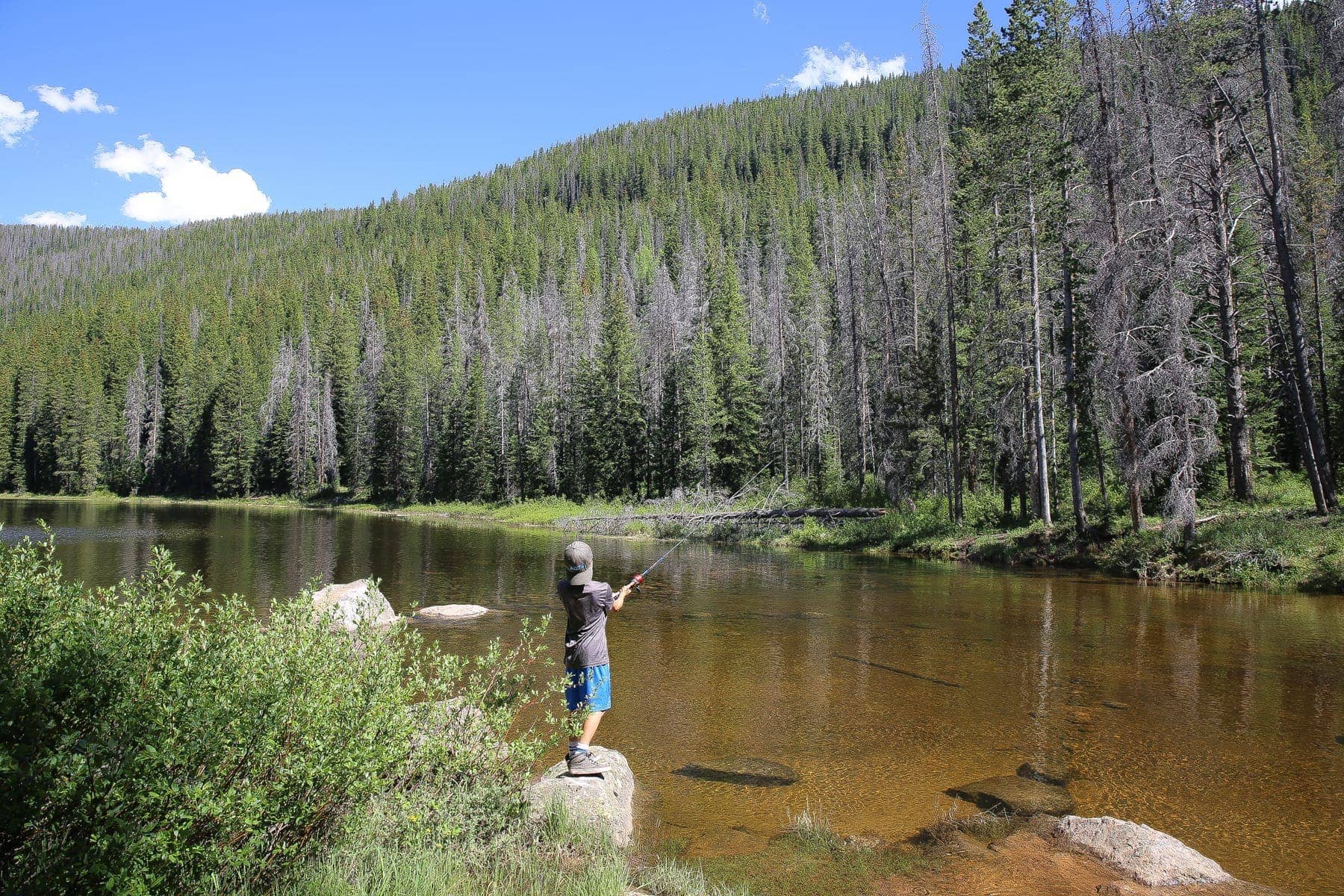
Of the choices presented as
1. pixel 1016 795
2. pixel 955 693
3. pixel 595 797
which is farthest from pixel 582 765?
pixel 955 693

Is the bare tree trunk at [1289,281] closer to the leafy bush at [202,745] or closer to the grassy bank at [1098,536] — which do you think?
the grassy bank at [1098,536]

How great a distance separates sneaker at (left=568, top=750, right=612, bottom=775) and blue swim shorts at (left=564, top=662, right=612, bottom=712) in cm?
39

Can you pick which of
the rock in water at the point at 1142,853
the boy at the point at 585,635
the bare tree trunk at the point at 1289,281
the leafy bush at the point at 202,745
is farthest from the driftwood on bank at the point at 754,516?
the leafy bush at the point at 202,745

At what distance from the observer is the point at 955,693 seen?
10.7 meters

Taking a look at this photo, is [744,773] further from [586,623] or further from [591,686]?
[586,623]

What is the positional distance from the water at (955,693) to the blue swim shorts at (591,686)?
3.54 feet

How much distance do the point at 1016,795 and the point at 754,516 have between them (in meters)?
28.6

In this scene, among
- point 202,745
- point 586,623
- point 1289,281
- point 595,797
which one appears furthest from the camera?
point 1289,281

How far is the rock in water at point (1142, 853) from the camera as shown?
208 inches

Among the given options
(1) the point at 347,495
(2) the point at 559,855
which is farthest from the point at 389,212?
(2) the point at 559,855

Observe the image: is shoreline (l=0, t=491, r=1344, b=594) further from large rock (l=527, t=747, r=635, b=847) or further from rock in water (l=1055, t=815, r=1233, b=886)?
large rock (l=527, t=747, r=635, b=847)

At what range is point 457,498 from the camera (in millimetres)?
64562

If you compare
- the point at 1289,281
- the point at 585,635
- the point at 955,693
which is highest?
the point at 1289,281

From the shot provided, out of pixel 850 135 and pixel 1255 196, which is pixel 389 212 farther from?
pixel 1255 196
